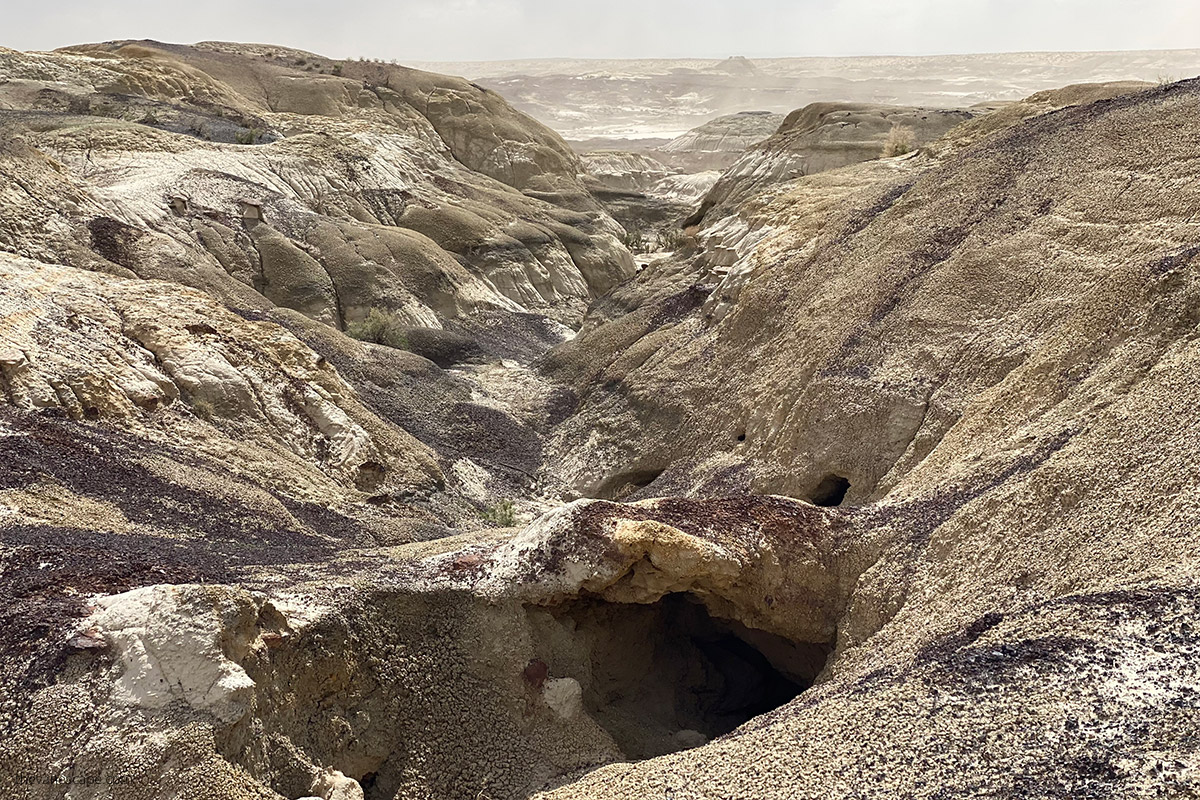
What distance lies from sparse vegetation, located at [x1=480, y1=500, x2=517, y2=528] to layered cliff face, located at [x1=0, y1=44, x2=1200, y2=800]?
6 centimetres

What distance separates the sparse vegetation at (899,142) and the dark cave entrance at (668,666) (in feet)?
58.3

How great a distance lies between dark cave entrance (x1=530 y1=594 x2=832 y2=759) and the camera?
893cm

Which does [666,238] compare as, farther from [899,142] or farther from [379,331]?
[379,331]

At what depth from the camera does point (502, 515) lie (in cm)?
1628

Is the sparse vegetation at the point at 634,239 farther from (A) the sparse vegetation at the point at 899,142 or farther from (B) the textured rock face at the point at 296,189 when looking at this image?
(A) the sparse vegetation at the point at 899,142

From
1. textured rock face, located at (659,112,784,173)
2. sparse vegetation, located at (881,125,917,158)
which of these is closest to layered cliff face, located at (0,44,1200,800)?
sparse vegetation, located at (881,125,917,158)

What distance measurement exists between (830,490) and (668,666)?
513 centimetres

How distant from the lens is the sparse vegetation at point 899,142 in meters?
24.8

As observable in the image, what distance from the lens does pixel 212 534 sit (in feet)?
34.6

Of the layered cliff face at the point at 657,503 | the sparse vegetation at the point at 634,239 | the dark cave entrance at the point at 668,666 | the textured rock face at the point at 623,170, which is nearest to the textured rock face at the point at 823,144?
the layered cliff face at the point at 657,503

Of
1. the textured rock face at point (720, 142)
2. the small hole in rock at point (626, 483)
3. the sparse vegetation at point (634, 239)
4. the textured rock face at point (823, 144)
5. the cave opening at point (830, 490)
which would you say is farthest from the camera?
the textured rock face at point (720, 142)

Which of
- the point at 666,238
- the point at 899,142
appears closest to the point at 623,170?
the point at 666,238

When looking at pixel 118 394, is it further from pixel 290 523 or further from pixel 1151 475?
pixel 1151 475

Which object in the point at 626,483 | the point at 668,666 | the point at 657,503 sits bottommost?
the point at 626,483
